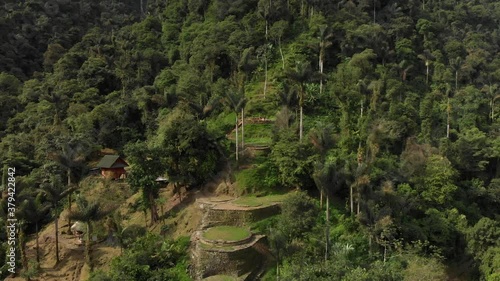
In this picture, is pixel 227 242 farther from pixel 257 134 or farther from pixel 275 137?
pixel 257 134

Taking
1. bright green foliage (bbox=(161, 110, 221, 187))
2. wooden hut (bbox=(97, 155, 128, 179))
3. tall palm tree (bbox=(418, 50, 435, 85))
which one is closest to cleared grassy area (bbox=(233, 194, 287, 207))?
bright green foliage (bbox=(161, 110, 221, 187))

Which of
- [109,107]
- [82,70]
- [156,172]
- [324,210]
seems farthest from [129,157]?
[82,70]

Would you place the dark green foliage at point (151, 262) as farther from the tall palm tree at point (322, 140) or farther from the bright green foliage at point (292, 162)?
the tall palm tree at point (322, 140)

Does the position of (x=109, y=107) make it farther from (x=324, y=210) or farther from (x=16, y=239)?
(x=324, y=210)

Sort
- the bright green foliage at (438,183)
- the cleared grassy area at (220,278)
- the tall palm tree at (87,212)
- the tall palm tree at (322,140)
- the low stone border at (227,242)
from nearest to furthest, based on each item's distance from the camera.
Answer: the cleared grassy area at (220,278)
the low stone border at (227,242)
the tall palm tree at (87,212)
the tall palm tree at (322,140)
the bright green foliage at (438,183)

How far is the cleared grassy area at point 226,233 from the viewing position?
93.1ft

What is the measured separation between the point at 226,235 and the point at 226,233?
1.05 feet

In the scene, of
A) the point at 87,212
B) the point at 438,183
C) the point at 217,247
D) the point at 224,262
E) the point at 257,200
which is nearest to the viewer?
the point at 224,262

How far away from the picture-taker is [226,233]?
29.1 m

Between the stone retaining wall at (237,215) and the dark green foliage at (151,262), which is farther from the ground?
the stone retaining wall at (237,215)

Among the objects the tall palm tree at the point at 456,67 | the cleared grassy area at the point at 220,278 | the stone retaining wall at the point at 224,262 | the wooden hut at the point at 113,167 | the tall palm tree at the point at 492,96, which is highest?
the tall palm tree at the point at 456,67

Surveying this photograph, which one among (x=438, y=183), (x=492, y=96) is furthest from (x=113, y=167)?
(x=492, y=96)

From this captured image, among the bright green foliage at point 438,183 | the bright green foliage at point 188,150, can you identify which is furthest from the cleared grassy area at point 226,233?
the bright green foliage at point 438,183

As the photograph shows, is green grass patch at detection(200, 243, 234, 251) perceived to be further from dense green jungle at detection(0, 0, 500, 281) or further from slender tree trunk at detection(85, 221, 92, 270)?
slender tree trunk at detection(85, 221, 92, 270)
